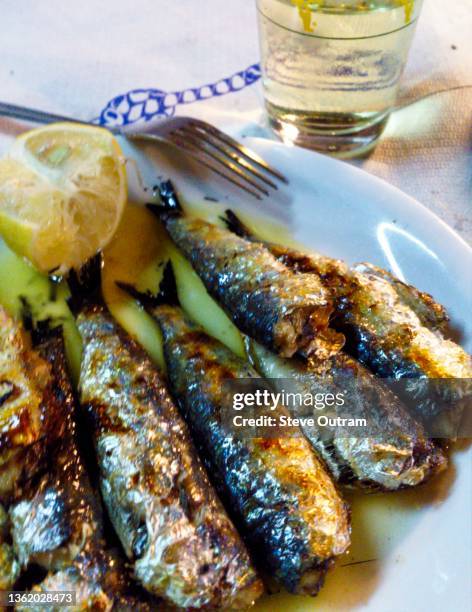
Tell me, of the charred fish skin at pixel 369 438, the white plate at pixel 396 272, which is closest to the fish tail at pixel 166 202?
the white plate at pixel 396 272

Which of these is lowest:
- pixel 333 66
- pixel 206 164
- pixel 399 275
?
pixel 399 275

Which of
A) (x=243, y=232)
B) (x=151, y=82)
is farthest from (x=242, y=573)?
(x=151, y=82)

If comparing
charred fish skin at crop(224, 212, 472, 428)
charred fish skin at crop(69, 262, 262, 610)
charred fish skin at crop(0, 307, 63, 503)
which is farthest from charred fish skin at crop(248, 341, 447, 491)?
charred fish skin at crop(0, 307, 63, 503)

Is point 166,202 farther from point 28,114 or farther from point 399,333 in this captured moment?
point 399,333

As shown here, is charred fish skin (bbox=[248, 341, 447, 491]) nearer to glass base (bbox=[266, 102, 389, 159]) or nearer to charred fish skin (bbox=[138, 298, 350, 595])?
charred fish skin (bbox=[138, 298, 350, 595])

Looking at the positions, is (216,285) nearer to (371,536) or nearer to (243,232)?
(243,232)

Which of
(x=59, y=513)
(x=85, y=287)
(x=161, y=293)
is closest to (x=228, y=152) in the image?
(x=161, y=293)

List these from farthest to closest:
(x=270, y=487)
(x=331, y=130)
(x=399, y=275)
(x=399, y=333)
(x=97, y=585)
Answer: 1. (x=331, y=130)
2. (x=399, y=275)
3. (x=399, y=333)
4. (x=270, y=487)
5. (x=97, y=585)

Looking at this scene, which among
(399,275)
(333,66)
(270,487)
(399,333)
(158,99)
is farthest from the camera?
(158,99)
